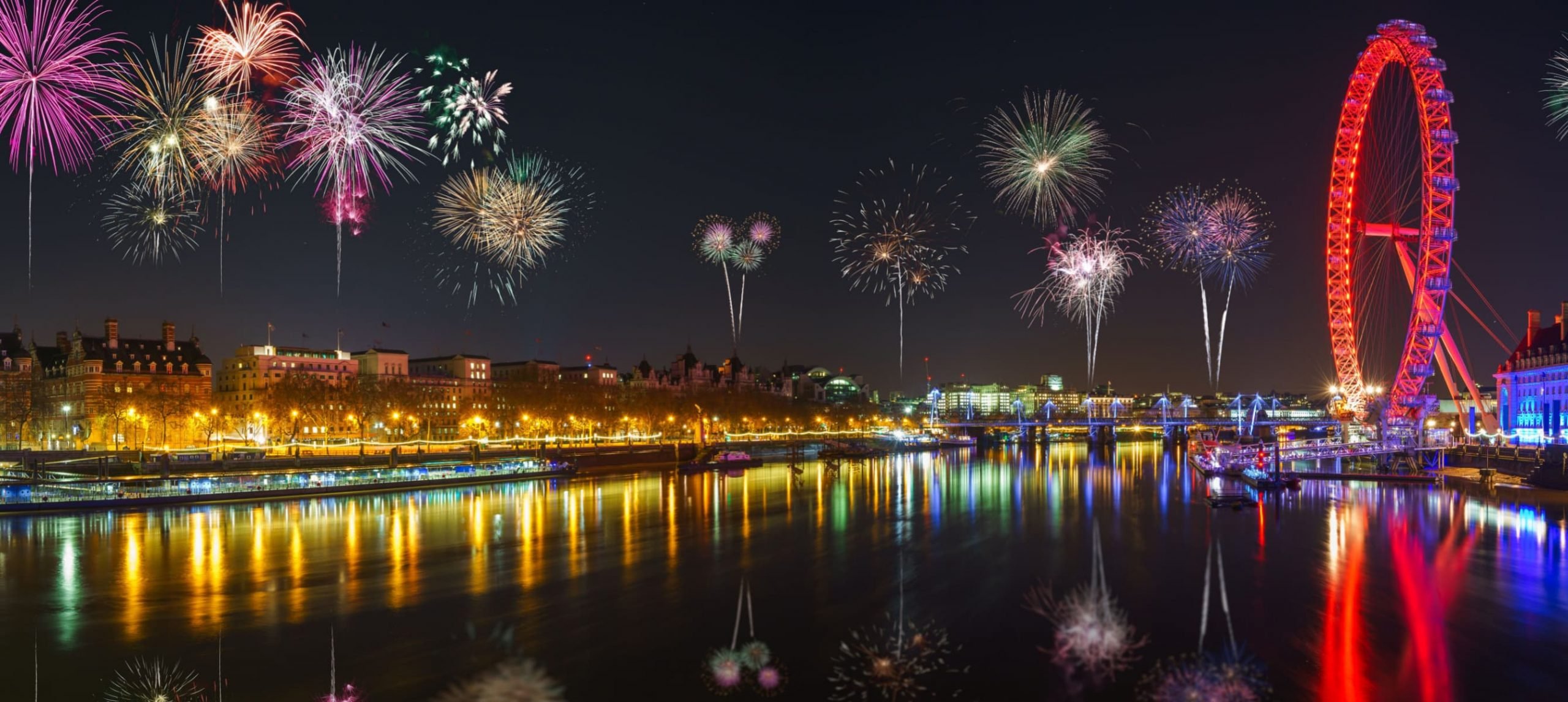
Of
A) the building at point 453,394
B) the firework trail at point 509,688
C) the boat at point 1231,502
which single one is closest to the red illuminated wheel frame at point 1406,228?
the boat at point 1231,502

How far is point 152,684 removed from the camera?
16859 mm

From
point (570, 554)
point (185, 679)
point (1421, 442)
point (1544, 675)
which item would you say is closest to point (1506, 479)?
point (1421, 442)

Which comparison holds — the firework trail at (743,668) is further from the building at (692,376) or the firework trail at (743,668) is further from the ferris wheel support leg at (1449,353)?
the building at (692,376)

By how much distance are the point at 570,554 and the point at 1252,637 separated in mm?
20035

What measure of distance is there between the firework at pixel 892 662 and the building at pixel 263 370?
9300cm

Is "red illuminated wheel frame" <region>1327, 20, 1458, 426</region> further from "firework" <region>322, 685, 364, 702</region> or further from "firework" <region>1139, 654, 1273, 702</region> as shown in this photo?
"firework" <region>322, 685, 364, 702</region>

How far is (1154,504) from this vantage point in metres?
49.2

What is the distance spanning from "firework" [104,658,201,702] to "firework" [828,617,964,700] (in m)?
11.3

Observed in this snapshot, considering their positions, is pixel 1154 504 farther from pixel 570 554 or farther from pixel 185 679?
pixel 185 679

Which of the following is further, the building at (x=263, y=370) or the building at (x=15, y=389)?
the building at (x=263, y=370)

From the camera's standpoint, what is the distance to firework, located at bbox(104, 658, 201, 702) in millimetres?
16266

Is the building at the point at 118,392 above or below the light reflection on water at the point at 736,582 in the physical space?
above

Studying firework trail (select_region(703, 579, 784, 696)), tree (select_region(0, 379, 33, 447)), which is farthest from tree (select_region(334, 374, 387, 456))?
firework trail (select_region(703, 579, 784, 696))

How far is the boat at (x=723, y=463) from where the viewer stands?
246 ft
